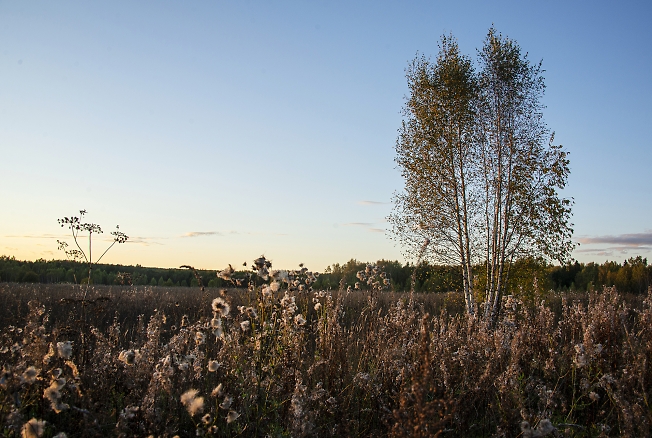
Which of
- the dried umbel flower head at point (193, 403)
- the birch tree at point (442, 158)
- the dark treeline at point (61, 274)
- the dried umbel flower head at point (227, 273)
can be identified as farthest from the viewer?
the dark treeline at point (61, 274)

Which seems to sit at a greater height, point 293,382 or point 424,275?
point 424,275

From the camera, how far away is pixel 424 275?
2327cm

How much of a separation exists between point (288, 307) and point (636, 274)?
4452cm

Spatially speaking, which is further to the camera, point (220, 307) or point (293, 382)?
point (293, 382)

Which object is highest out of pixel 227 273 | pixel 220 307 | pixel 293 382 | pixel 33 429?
pixel 227 273

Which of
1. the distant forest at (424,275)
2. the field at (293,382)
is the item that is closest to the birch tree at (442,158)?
the distant forest at (424,275)

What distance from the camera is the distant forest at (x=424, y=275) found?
→ 18206 mm

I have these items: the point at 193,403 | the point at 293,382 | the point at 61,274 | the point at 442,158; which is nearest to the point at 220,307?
the point at 193,403

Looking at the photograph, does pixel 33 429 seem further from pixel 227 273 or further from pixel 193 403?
pixel 227 273

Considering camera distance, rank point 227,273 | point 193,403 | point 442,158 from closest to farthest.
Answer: point 193,403, point 227,273, point 442,158

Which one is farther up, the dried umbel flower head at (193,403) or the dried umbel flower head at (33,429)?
the dried umbel flower head at (193,403)

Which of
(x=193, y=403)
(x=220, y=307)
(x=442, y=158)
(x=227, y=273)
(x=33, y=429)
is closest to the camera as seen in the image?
(x=33, y=429)

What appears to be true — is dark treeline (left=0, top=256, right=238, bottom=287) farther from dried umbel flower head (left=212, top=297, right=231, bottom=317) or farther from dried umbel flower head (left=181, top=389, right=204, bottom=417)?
dried umbel flower head (left=181, top=389, right=204, bottom=417)

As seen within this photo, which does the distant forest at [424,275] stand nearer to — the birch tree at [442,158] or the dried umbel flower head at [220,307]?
the birch tree at [442,158]
